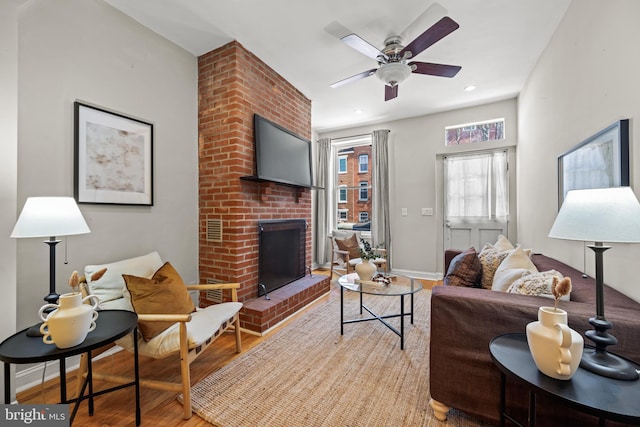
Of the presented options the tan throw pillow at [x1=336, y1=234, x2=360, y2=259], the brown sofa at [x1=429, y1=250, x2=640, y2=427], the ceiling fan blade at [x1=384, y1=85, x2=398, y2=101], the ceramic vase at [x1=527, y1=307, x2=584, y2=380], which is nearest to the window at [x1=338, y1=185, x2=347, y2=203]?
the tan throw pillow at [x1=336, y1=234, x2=360, y2=259]

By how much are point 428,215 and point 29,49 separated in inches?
187

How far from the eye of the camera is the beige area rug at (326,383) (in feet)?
4.78

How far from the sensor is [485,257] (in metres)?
2.32

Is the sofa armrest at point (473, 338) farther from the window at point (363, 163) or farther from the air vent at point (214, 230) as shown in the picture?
the window at point (363, 163)

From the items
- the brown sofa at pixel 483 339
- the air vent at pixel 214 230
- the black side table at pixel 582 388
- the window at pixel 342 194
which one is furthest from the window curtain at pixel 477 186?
the air vent at pixel 214 230

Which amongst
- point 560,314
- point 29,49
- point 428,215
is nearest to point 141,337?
point 29,49

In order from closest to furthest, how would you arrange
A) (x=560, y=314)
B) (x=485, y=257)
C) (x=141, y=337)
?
(x=560, y=314) → (x=141, y=337) → (x=485, y=257)

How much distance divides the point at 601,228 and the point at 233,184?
256 centimetres

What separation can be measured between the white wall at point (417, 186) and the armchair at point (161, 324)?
3334mm

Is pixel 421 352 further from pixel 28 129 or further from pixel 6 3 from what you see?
pixel 6 3

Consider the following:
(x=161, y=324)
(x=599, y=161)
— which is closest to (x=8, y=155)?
(x=161, y=324)

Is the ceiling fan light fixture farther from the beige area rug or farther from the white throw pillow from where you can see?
the white throw pillow

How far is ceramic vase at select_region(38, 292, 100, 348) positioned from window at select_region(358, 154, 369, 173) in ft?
14.7

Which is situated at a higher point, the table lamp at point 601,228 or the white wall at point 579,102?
the white wall at point 579,102
